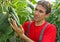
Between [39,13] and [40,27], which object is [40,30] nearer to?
[40,27]

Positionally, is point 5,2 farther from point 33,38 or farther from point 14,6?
point 33,38

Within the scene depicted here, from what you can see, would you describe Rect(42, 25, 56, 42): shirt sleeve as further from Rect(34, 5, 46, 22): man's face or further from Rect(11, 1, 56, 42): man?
Rect(34, 5, 46, 22): man's face

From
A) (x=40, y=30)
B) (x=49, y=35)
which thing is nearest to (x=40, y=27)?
(x=40, y=30)

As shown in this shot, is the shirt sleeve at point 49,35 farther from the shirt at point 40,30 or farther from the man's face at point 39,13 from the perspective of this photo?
the man's face at point 39,13

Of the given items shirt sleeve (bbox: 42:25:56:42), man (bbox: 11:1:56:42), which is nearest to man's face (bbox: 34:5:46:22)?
man (bbox: 11:1:56:42)

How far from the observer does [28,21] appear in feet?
9.73

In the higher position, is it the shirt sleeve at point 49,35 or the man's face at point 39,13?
the man's face at point 39,13

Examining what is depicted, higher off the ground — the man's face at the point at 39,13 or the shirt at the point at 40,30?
the man's face at the point at 39,13

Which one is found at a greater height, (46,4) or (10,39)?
(46,4)

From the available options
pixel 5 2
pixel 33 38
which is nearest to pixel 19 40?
pixel 33 38

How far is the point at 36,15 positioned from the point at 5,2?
13.9 inches

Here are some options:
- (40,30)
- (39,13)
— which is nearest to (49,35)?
(40,30)

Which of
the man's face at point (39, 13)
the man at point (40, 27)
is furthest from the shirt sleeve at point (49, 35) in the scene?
the man's face at point (39, 13)

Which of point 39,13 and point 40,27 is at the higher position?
point 39,13
